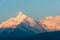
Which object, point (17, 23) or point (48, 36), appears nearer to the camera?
point (48, 36)

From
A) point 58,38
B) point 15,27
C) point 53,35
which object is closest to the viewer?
point 58,38

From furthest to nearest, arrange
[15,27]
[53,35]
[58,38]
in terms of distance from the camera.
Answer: [15,27] < [53,35] < [58,38]

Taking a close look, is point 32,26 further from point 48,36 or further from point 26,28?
point 48,36

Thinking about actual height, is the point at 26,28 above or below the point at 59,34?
above

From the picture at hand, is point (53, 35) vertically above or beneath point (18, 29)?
beneath

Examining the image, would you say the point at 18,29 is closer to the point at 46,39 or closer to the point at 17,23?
→ the point at 17,23

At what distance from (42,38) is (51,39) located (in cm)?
320

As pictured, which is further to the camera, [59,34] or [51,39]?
[51,39]

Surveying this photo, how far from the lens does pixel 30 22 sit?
199 metres

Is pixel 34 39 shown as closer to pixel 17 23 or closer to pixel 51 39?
pixel 51 39

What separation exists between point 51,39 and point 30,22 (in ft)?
401

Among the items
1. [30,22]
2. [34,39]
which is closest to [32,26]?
[30,22]

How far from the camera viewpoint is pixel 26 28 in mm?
198375

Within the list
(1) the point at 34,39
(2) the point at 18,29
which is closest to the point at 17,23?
(2) the point at 18,29
